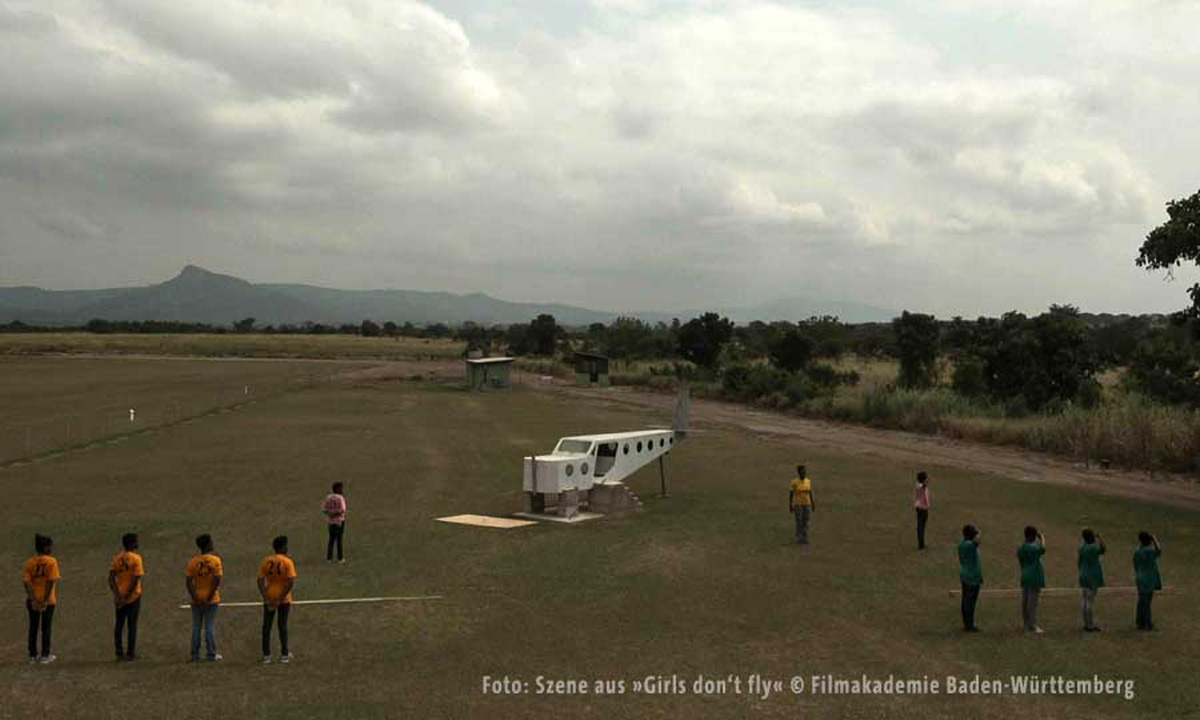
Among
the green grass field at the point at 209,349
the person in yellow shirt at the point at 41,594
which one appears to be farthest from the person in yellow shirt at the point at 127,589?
the green grass field at the point at 209,349

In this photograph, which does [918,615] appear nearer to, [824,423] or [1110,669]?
[1110,669]

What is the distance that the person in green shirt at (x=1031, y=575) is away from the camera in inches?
523

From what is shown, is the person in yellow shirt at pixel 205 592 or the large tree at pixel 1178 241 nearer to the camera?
the person in yellow shirt at pixel 205 592

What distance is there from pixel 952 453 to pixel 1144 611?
25.1m

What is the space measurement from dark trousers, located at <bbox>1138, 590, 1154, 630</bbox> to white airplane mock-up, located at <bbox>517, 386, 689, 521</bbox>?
1244cm

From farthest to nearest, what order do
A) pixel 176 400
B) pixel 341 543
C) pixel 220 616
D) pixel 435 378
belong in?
pixel 435 378
pixel 176 400
pixel 341 543
pixel 220 616

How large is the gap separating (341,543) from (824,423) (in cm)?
3780

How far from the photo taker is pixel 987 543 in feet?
65.3

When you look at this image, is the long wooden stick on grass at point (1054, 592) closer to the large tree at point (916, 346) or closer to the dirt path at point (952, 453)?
the dirt path at point (952, 453)

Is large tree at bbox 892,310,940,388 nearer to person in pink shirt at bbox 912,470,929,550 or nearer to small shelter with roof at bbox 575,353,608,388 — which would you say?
small shelter with roof at bbox 575,353,608,388

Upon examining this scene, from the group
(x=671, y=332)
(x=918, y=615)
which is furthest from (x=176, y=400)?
(x=671, y=332)

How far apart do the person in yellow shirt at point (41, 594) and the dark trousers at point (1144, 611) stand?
1533 cm

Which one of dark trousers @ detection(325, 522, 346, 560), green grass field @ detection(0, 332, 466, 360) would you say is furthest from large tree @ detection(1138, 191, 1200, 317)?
green grass field @ detection(0, 332, 466, 360)

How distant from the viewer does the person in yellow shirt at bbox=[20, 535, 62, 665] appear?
12.0 metres
